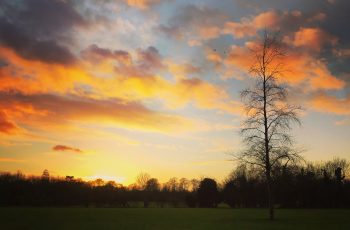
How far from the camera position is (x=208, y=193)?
125438 mm

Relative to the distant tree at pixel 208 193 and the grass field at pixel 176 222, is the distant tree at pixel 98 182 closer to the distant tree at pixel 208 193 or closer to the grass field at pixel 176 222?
the distant tree at pixel 208 193

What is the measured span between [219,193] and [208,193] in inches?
187

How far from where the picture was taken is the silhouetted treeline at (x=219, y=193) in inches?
4031

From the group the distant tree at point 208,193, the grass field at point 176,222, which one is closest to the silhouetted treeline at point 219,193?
the distant tree at point 208,193

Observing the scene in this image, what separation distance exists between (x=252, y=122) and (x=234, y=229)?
13653mm

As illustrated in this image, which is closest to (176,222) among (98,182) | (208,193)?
(208,193)

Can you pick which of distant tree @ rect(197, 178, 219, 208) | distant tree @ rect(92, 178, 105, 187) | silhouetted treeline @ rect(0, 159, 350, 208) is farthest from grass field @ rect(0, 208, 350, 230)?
distant tree @ rect(92, 178, 105, 187)

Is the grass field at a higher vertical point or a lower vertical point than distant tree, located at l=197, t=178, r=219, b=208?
lower

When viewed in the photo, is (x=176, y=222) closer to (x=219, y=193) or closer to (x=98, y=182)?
(x=219, y=193)

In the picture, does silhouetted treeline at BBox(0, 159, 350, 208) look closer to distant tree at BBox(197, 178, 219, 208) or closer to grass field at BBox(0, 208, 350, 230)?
distant tree at BBox(197, 178, 219, 208)

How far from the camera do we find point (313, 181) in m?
104

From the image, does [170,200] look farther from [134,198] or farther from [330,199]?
[330,199]

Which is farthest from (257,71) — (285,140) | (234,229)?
(234,229)

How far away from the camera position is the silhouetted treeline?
102375mm
